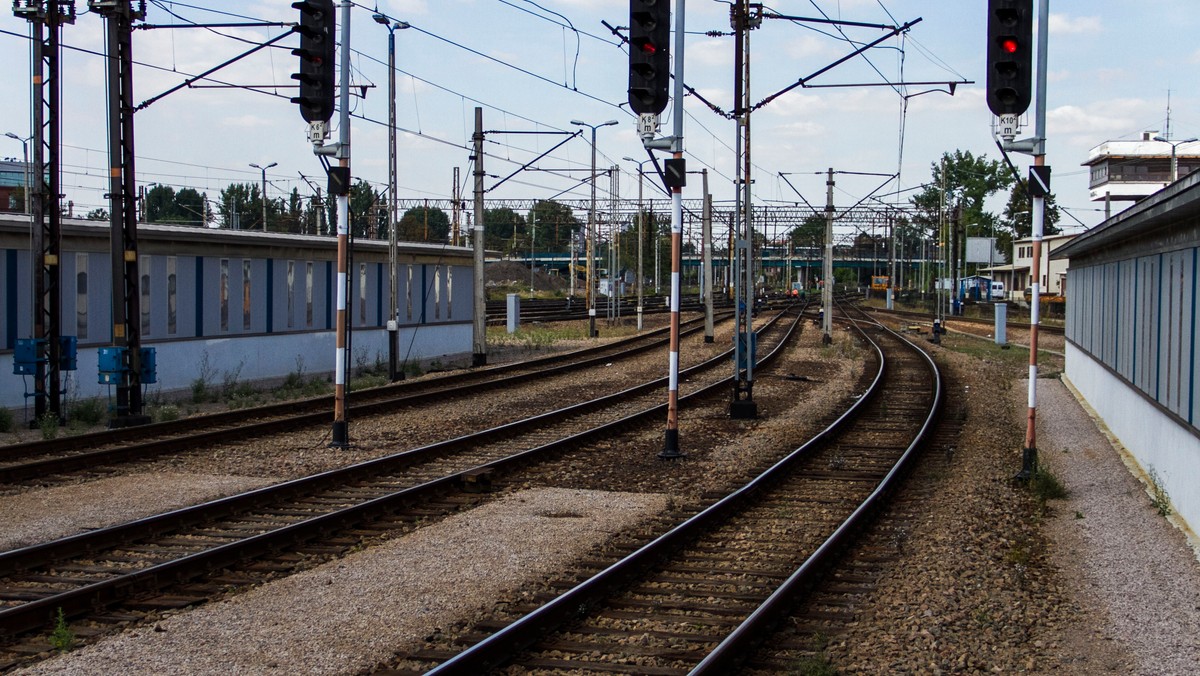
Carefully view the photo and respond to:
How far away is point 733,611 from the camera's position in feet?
25.2

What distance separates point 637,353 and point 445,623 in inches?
1068

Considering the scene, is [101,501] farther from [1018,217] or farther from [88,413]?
[1018,217]

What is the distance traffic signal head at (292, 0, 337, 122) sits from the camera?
46.2ft

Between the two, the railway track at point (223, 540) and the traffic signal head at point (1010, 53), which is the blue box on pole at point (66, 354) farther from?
the traffic signal head at point (1010, 53)

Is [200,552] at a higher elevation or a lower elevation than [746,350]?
lower

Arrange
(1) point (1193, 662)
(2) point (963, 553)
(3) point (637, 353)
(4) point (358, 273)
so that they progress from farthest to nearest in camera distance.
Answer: (3) point (637, 353) < (4) point (358, 273) < (2) point (963, 553) < (1) point (1193, 662)

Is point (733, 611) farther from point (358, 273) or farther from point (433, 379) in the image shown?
point (358, 273)

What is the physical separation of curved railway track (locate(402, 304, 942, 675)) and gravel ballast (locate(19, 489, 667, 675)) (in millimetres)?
654

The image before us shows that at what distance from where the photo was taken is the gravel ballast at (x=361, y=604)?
6609 millimetres

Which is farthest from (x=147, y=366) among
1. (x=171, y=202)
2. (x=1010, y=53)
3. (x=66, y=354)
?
(x=171, y=202)

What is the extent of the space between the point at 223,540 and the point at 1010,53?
9303 millimetres

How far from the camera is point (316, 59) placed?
14219 mm

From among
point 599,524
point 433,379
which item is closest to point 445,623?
point 599,524

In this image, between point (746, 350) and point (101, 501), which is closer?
point (101, 501)
